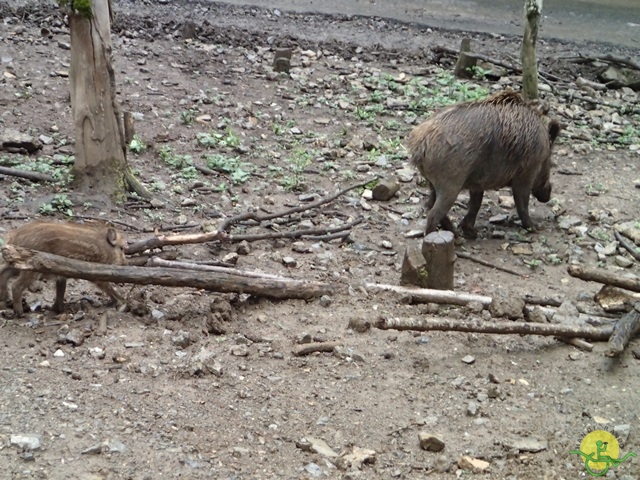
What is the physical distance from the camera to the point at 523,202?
8336 mm

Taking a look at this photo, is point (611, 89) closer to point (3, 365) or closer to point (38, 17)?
point (38, 17)

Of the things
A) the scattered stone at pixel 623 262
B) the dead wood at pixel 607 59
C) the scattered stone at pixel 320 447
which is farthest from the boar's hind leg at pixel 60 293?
the dead wood at pixel 607 59

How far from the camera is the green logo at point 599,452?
4512mm

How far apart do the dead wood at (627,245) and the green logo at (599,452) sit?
2886 millimetres

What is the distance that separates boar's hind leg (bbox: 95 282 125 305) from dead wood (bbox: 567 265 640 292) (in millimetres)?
3355

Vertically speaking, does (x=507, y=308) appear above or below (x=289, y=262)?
above

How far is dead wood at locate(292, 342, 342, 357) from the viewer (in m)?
5.57

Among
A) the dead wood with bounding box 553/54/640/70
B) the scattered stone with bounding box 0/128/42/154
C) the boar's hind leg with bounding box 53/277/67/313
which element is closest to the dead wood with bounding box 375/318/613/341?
the boar's hind leg with bounding box 53/277/67/313

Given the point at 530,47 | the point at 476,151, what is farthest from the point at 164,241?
the point at 530,47

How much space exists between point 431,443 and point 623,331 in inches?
69.9

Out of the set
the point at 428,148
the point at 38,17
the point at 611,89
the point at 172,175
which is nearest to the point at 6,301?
the point at 172,175

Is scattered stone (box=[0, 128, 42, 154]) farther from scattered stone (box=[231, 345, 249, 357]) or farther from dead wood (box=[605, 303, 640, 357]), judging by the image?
dead wood (box=[605, 303, 640, 357])

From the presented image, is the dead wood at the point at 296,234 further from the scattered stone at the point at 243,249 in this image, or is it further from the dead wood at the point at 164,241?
the dead wood at the point at 164,241

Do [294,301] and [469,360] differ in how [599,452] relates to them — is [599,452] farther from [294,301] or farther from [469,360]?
[294,301]
